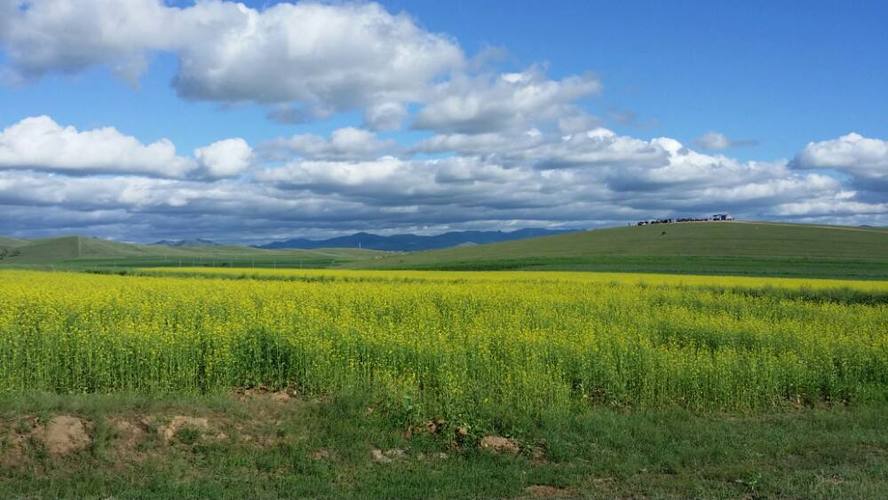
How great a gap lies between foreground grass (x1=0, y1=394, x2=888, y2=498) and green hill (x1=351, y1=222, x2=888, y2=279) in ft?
156

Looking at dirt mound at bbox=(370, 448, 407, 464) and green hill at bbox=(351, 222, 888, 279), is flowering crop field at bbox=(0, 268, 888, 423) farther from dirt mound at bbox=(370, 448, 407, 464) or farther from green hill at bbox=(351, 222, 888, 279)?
green hill at bbox=(351, 222, 888, 279)

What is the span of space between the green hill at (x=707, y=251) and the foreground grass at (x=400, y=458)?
4757 cm

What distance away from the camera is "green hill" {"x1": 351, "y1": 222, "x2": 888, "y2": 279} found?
62.2 meters

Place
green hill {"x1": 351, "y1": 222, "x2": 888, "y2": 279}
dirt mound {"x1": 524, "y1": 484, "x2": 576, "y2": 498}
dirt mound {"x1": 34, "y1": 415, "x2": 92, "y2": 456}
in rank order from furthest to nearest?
1. green hill {"x1": 351, "y1": 222, "x2": 888, "y2": 279}
2. dirt mound {"x1": 34, "y1": 415, "x2": 92, "y2": 456}
3. dirt mound {"x1": 524, "y1": 484, "x2": 576, "y2": 498}

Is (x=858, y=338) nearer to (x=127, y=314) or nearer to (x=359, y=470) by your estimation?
(x=359, y=470)

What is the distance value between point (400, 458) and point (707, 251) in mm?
79422

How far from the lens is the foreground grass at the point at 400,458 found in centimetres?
843

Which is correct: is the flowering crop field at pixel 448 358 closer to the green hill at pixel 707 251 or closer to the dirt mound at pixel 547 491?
the dirt mound at pixel 547 491

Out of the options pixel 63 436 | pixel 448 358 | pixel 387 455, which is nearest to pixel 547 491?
pixel 387 455

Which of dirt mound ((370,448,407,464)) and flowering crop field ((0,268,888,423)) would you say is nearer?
dirt mound ((370,448,407,464))

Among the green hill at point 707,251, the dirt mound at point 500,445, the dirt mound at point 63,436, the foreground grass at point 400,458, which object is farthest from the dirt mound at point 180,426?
the green hill at point 707,251

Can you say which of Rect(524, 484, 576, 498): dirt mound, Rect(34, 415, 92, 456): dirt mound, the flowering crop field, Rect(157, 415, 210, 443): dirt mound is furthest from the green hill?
Rect(34, 415, 92, 456): dirt mound

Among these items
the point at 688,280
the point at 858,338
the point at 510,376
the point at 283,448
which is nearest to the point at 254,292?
the point at 510,376

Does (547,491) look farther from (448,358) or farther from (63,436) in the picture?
(63,436)
